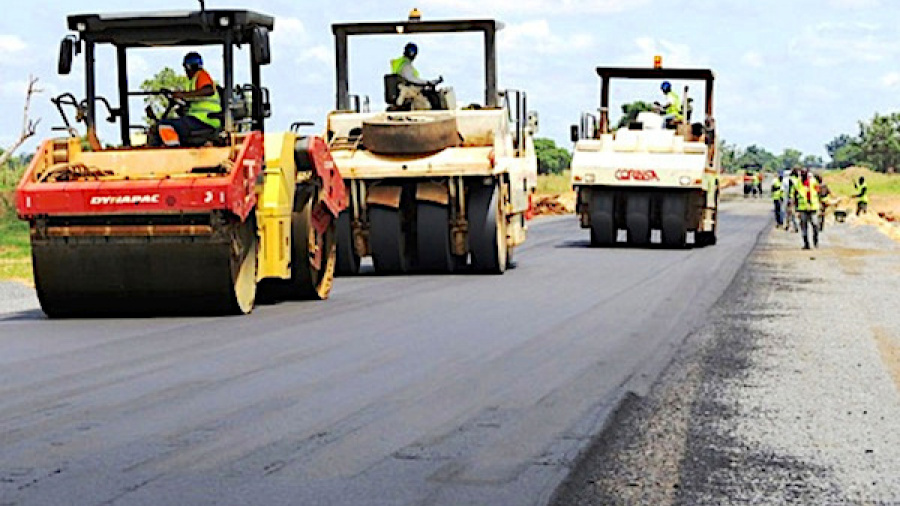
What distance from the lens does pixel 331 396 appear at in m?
8.75

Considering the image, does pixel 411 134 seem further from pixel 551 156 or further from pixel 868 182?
pixel 551 156

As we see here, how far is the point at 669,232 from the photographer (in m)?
25.0

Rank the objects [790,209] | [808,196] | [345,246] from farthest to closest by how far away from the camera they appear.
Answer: [790,209] → [808,196] → [345,246]

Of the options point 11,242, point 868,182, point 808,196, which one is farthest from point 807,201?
point 868,182

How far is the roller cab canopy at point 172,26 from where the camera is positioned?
13438 millimetres

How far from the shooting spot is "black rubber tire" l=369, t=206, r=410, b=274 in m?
18.6

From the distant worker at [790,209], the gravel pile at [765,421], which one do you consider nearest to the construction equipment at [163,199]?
the gravel pile at [765,421]

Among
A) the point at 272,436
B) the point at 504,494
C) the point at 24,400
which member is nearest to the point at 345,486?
the point at 504,494

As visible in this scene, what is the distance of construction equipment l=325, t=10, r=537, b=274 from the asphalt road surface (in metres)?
2.82

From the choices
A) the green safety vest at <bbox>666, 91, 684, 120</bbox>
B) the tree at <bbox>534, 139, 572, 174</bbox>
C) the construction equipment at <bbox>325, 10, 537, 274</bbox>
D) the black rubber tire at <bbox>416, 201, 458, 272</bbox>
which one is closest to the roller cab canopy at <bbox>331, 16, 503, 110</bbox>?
the construction equipment at <bbox>325, 10, 537, 274</bbox>

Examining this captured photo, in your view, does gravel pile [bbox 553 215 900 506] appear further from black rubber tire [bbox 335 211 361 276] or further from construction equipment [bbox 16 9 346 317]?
black rubber tire [bbox 335 211 361 276]

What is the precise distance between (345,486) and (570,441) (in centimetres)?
145

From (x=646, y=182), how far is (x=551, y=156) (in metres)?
106

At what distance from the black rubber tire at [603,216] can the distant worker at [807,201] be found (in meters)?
3.41
